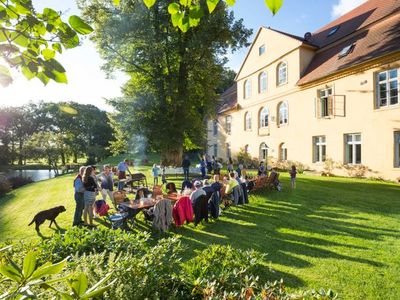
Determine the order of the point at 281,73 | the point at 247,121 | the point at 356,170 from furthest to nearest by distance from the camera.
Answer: the point at 247,121
the point at 281,73
the point at 356,170

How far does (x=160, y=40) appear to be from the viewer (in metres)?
21.3

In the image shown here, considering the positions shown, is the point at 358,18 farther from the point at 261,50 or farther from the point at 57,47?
the point at 57,47

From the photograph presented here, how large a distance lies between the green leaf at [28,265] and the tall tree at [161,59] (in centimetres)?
2087

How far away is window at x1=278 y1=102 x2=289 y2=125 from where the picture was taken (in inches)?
1033

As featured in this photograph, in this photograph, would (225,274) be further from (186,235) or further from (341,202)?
(341,202)

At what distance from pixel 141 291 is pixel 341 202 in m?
11.8

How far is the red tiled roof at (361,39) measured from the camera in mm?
17891

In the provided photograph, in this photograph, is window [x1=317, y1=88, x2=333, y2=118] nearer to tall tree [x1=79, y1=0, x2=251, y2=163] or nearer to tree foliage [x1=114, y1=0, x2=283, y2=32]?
tall tree [x1=79, y1=0, x2=251, y2=163]

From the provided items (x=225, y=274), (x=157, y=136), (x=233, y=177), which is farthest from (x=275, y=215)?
(x=157, y=136)

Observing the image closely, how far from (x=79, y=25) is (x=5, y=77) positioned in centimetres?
55

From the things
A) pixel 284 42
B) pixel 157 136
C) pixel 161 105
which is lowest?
pixel 157 136

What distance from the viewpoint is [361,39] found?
20.2 meters

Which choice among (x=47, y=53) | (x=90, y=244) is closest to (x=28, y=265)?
(x=47, y=53)

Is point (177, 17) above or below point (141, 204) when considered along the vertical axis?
above
